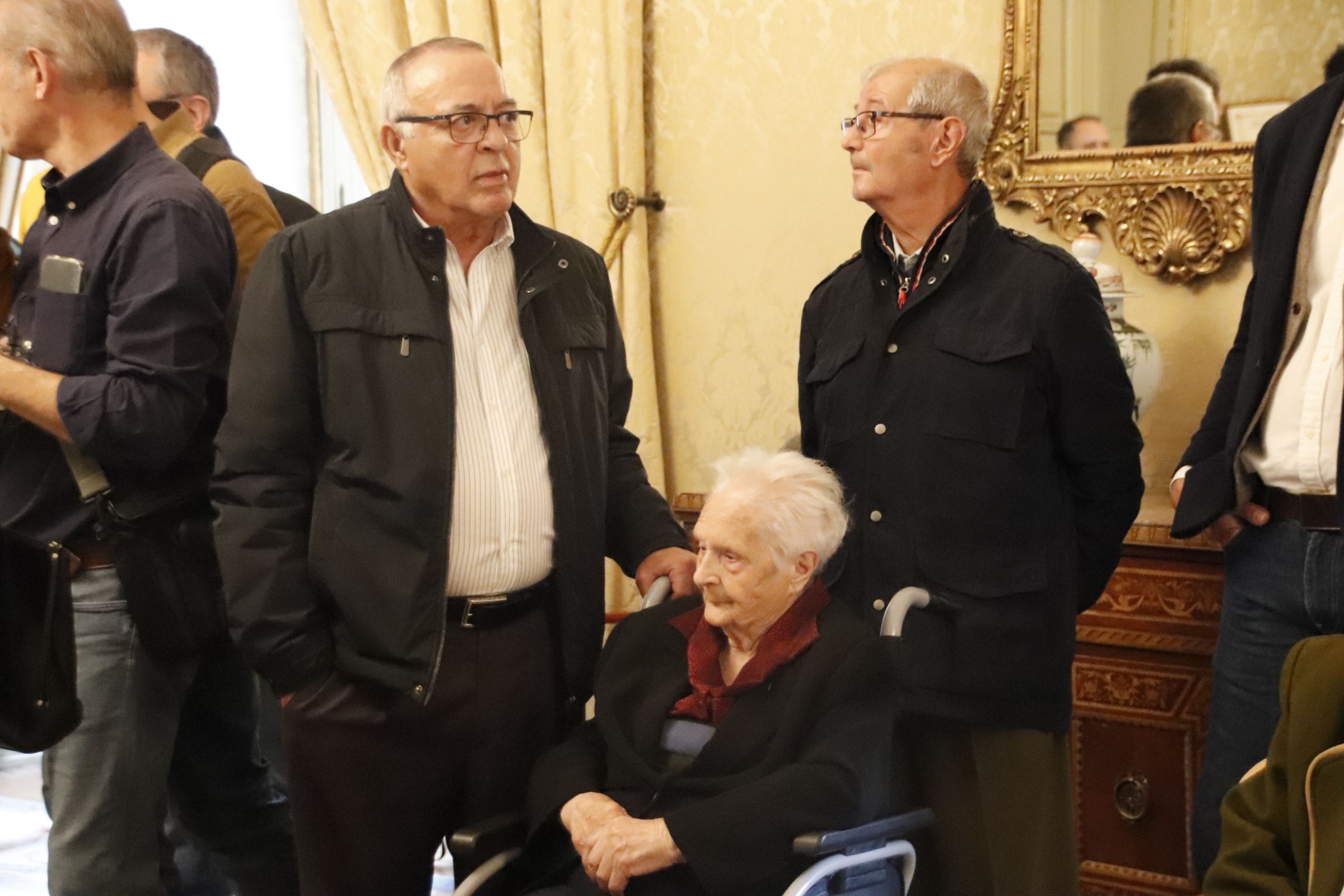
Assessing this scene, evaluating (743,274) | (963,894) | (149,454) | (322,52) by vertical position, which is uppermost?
(322,52)

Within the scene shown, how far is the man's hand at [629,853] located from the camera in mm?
1839

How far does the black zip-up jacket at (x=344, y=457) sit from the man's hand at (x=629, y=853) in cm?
34

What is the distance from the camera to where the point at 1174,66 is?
9.84 ft

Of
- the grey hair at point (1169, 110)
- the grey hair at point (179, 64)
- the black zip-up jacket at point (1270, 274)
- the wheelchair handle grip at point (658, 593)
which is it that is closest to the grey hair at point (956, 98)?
the black zip-up jacket at point (1270, 274)

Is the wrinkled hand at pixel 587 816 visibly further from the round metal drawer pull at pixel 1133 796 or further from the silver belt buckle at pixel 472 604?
the round metal drawer pull at pixel 1133 796

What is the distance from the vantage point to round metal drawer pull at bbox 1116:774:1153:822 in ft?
8.91

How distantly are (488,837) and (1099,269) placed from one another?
1783mm

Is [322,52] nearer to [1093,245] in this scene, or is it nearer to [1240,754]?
[1093,245]

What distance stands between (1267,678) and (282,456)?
1.49 m

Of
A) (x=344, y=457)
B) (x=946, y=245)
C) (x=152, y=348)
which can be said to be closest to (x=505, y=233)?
(x=344, y=457)

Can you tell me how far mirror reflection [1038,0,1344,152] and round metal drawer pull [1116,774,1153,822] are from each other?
1.38 metres

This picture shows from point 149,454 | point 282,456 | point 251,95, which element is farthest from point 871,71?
point 251,95

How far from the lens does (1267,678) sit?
6.62ft

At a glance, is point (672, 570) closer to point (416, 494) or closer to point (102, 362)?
point (416, 494)
